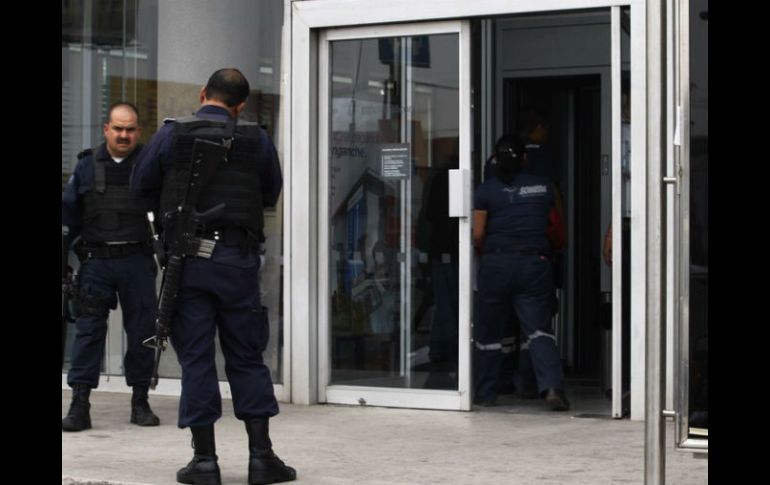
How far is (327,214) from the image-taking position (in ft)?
31.5

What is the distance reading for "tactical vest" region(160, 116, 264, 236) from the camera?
6676 millimetres

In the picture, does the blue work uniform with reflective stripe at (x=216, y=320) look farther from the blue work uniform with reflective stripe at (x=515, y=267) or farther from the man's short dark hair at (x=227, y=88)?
the blue work uniform with reflective stripe at (x=515, y=267)

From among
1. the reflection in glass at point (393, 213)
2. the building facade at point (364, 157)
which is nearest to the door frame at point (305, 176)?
the building facade at point (364, 157)

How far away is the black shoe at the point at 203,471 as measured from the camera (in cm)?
661

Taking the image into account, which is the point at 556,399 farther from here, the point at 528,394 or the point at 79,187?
the point at 79,187

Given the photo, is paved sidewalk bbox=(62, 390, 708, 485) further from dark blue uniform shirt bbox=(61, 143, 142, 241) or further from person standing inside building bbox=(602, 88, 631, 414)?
dark blue uniform shirt bbox=(61, 143, 142, 241)

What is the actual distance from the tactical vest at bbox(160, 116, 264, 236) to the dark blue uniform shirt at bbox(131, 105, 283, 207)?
0.05 meters

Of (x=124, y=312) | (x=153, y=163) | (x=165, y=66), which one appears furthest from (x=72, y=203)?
(x=153, y=163)

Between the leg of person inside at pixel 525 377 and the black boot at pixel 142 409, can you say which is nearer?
the black boot at pixel 142 409

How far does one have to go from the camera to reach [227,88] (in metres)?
6.81

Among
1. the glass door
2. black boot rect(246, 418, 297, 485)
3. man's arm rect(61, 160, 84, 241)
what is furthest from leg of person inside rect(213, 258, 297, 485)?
the glass door

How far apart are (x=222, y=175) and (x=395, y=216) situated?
9.56 ft

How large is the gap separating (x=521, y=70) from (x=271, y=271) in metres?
3.02
